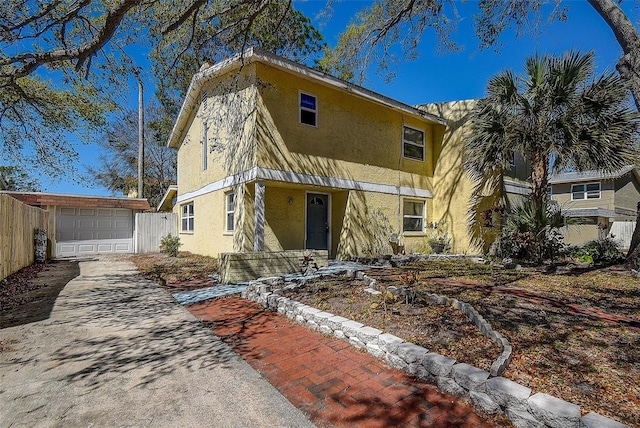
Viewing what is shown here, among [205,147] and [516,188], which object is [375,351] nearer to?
[205,147]

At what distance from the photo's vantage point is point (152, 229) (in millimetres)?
16234

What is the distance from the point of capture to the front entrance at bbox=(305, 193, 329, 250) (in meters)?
11.0

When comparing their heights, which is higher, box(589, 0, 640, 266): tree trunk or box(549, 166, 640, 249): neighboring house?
box(589, 0, 640, 266): tree trunk

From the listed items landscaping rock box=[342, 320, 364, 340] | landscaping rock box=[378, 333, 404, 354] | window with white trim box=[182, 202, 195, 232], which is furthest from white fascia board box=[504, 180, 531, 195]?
window with white trim box=[182, 202, 195, 232]

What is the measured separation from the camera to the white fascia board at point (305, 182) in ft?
29.7

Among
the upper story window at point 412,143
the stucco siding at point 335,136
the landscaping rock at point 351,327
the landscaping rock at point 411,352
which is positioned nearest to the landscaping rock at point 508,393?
the landscaping rock at point 411,352

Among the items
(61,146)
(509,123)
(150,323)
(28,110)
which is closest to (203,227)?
(61,146)

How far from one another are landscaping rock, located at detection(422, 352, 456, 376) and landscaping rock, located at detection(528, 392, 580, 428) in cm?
70

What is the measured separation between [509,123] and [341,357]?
9666 mm

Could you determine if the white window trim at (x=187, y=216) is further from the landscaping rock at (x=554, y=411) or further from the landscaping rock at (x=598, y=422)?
the landscaping rock at (x=598, y=422)

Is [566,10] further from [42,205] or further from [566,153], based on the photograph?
[42,205]

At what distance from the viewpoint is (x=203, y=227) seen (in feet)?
41.9

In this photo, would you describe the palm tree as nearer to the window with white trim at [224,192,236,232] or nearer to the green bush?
the green bush

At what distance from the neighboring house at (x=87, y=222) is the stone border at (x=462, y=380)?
561 inches
